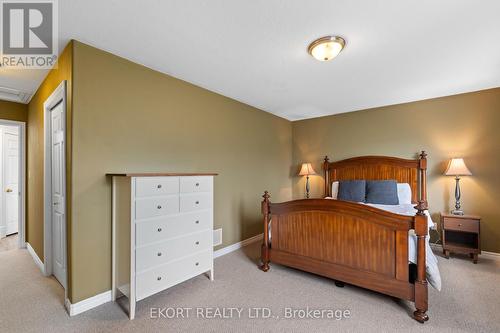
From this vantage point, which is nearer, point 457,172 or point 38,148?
point 38,148

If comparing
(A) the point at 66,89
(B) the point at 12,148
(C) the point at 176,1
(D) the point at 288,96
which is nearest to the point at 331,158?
(D) the point at 288,96

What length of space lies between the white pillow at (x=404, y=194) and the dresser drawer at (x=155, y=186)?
328cm

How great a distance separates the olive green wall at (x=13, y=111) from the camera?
3.28m

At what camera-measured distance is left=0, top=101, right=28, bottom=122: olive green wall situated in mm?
3275

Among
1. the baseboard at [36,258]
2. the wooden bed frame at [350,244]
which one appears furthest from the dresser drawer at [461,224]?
the baseboard at [36,258]

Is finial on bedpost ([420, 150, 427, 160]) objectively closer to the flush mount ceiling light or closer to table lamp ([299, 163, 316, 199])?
table lamp ([299, 163, 316, 199])

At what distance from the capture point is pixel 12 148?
4.32m

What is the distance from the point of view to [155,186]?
2059 millimetres

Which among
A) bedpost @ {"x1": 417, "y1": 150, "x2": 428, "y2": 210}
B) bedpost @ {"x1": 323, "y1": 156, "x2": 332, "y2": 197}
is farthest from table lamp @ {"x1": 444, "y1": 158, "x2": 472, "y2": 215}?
bedpost @ {"x1": 323, "y1": 156, "x2": 332, "y2": 197}

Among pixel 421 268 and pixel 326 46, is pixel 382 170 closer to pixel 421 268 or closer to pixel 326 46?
pixel 421 268

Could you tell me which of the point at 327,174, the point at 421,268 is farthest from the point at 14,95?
the point at 421,268

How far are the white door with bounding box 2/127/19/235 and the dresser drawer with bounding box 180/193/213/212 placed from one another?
422cm

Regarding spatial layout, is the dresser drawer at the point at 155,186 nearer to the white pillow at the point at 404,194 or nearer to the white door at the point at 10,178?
the white pillow at the point at 404,194

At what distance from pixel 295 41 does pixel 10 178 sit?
553 cm
